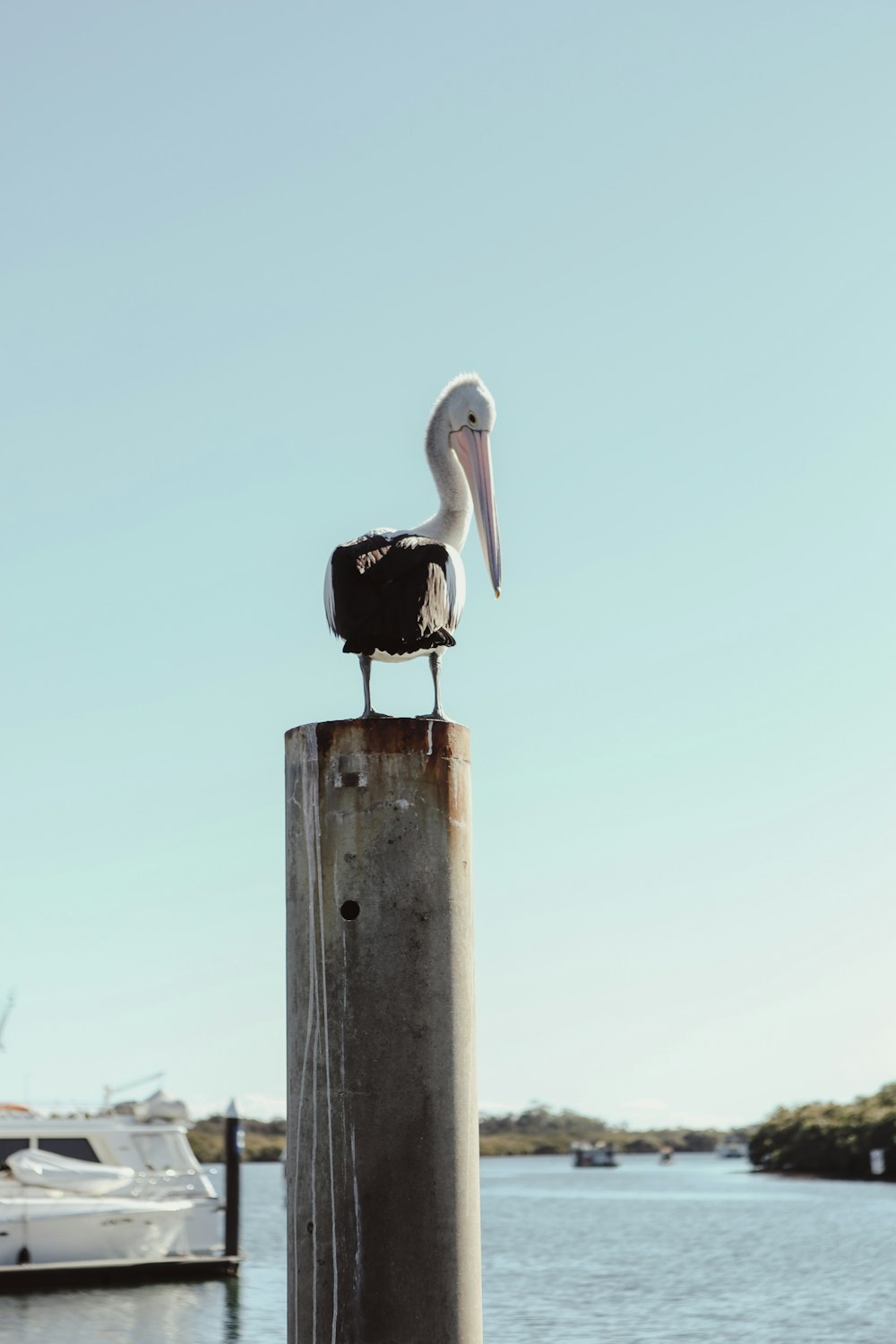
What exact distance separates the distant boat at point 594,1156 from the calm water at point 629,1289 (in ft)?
211

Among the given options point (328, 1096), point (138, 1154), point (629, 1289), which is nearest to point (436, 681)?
point (328, 1096)

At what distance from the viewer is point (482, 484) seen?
7.27 meters

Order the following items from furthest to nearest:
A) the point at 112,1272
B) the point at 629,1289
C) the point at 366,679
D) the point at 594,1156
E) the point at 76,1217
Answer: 1. the point at 594,1156
2. the point at 629,1289
3. the point at 76,1217
4. the point at 112,1272
5. the point at 366,679

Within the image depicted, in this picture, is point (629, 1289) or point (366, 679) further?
point (629, 1289)

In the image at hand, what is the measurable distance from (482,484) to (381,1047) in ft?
10.3

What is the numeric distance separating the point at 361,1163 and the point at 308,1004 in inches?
20.9

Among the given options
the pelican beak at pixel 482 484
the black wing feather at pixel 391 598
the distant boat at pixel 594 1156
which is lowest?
the distant boat at pixel 594 1156

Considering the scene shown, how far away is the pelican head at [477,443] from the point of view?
283 inches

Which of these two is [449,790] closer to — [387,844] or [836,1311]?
[387,844]

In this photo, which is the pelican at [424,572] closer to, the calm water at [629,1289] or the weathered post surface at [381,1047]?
the weathered post surface at [381,1047]

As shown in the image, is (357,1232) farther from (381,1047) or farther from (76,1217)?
(76,1217)

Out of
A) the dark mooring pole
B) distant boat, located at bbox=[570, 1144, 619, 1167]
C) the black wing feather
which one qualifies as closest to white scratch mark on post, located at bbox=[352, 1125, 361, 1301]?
the black wing feather

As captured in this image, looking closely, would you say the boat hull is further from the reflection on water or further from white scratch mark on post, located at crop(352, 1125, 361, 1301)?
white scratch mark on post, located at crop(352, 1125, 361, 1301)

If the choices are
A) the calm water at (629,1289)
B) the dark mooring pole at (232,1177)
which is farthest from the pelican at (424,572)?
the dark mooring pole at (232,1177)
